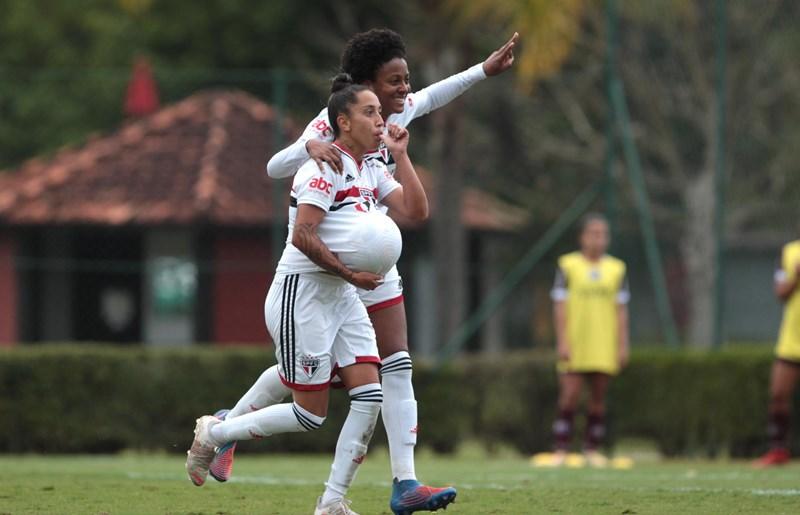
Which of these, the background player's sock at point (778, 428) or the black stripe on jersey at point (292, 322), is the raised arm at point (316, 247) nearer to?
the black stripe on jersey at point (292, 322)

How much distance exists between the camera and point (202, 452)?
7820 mm

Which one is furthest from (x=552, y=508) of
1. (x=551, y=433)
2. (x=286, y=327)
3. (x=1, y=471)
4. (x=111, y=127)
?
Answer: (x=111, y=127)

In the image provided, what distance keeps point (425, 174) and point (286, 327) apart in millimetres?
11012

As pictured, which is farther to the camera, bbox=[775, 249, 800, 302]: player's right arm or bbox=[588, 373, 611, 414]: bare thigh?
bbox=[588, 373, 611, 414]: bare thigh

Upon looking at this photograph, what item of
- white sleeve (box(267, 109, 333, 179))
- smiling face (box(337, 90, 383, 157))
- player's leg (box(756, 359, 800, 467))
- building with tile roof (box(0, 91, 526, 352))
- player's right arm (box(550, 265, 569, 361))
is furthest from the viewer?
building with tile roof (box(0, 91, 526, 352))

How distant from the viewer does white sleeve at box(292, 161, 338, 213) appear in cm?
711

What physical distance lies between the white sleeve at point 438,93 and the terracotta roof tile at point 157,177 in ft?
34.8

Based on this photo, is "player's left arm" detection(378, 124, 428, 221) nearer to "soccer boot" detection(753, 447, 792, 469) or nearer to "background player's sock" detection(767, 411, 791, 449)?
"soccer boot" detection(753, 447, 792, 469)

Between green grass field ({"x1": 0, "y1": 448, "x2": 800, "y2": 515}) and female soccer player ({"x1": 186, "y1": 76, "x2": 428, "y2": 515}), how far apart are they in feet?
2.13

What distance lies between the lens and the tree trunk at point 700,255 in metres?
16.8

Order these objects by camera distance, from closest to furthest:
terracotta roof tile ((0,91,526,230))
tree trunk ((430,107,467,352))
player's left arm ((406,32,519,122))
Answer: player's left arm ((406,32,519,122)), tree trunk ((430,107,467,352)), terracotta roof tile ((0,91,526,230))

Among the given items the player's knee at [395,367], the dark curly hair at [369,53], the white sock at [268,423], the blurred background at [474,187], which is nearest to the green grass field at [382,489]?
the white sock at [268,423]

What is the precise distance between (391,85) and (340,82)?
14.9 inches

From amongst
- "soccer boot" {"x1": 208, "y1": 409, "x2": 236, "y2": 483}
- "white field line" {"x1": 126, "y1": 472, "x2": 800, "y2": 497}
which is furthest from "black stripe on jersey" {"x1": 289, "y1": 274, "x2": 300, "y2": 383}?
"white field line" {"x1": 126, "y1": 472, "x2": 800, "y2": 497}
